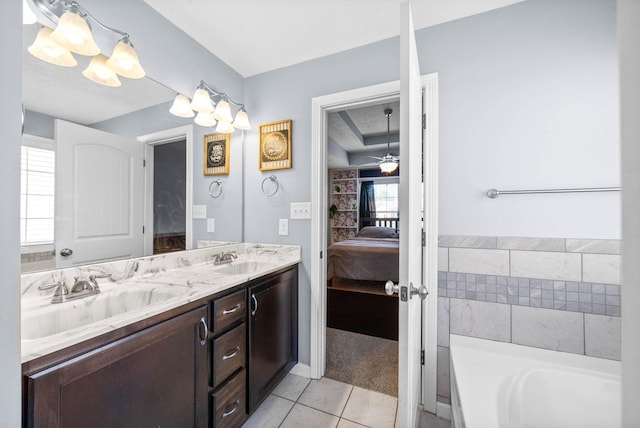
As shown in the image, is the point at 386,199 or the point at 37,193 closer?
the point at 37,193

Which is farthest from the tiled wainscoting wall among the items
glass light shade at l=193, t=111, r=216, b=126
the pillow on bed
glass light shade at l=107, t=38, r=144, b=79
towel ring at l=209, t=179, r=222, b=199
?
the pillow on bed

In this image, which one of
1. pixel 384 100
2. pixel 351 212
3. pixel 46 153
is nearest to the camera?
pixel 46 153

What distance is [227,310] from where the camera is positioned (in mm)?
1291

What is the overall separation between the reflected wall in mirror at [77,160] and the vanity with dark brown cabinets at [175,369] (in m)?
0.59

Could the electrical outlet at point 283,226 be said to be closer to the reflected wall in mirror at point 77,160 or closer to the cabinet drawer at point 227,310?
the cabinet drawer at point 227,310

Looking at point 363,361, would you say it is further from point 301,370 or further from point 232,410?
point 232,410

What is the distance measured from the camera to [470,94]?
152 centimetres

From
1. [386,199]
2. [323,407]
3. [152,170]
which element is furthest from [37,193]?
[386,199]

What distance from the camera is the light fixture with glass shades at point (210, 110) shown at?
169 cm

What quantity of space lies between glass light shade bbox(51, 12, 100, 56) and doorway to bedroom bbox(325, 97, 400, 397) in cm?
163

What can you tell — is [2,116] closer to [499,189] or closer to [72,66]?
[72,66]

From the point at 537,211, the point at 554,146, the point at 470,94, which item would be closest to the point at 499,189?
the point at 537,211

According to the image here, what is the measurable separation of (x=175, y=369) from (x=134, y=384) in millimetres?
151

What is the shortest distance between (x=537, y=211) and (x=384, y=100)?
1141 mm
